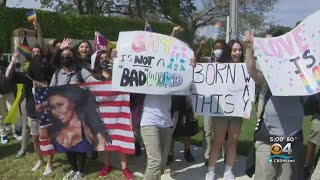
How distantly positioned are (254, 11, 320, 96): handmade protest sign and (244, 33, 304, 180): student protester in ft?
0.39

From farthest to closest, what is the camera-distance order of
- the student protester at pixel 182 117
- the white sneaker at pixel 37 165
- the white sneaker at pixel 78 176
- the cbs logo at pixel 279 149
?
the white sneaker at pixel 37 165, the student protester at pixel 182 117, the white sneaker at pixel 78 176, the cbs logo at pixel 279 149

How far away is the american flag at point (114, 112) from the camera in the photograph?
5.96 meters

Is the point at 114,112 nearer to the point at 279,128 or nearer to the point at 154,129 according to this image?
the point at 154,129

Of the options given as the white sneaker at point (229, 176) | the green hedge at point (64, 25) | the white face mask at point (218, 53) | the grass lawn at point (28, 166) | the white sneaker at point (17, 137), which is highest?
the green hedge at point (64, 25)

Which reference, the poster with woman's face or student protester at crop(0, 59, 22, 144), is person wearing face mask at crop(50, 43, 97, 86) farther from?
student protester at crop(0, 59, 22, 144)

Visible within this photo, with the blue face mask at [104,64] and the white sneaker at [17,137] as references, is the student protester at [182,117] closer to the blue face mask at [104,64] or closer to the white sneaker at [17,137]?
the blue face mask at [104,64]

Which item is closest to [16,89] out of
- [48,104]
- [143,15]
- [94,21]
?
[48,104]

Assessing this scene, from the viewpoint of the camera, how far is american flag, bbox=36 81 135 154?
5963mm

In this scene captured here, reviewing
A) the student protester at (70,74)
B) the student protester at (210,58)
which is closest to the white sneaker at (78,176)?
the student protester at (70,74)

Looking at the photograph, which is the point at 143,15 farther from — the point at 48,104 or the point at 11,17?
the point at 48,104

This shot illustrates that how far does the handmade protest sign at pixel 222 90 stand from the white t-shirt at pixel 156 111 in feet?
2.78

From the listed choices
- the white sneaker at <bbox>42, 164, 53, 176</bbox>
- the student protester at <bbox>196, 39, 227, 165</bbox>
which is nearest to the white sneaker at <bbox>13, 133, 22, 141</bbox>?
the white sneaker at <bbox>42, 164, 53, 176</bbox>

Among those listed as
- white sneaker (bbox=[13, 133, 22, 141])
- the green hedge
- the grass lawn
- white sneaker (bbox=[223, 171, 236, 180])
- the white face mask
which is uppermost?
the green hedge

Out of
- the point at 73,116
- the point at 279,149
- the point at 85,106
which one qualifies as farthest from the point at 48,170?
the point at 279,149
